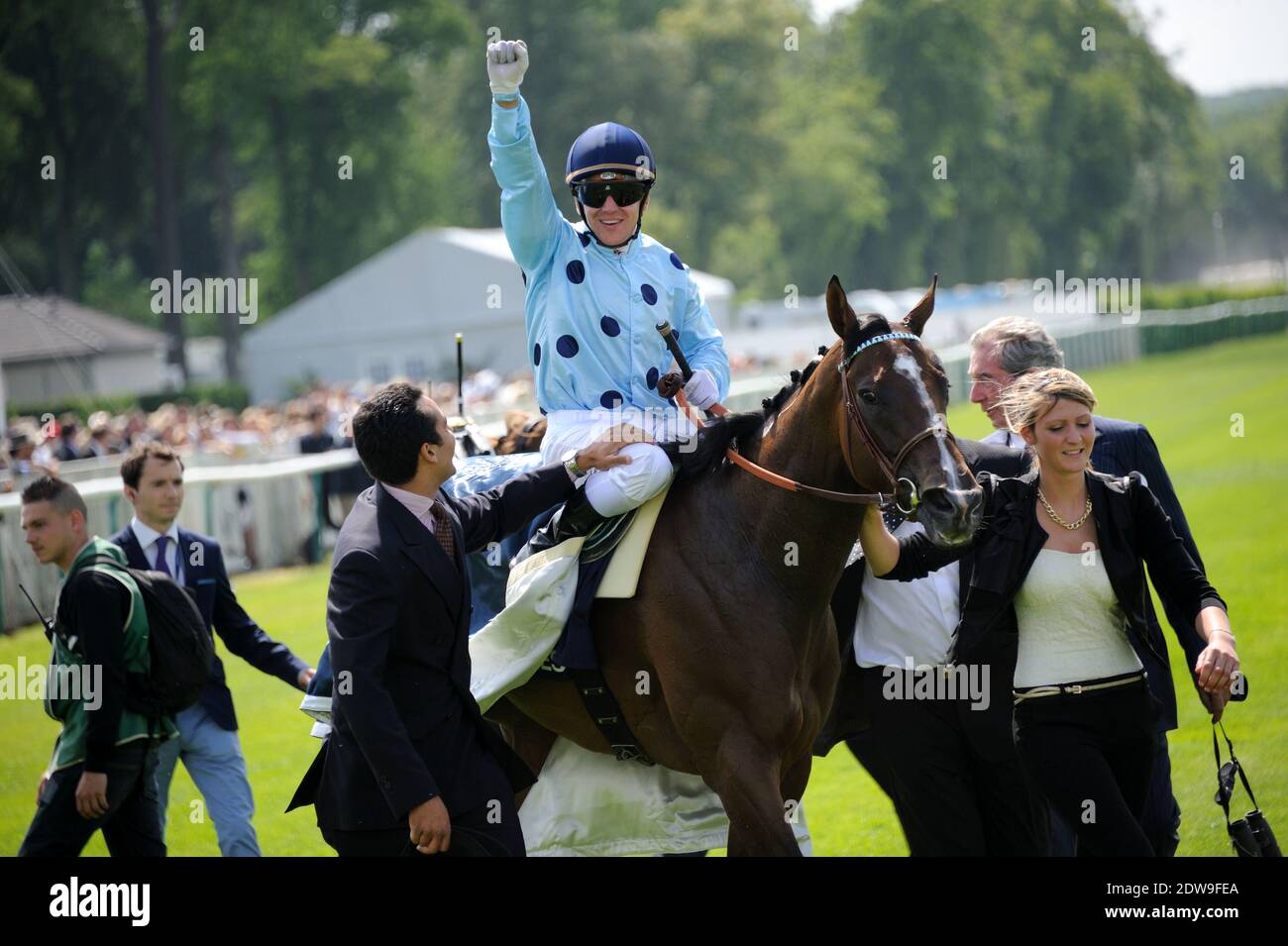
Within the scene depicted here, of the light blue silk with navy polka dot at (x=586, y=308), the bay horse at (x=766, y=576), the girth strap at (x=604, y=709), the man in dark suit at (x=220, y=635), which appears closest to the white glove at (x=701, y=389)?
the light blue silk with navy polka dot at (x=586, y=308)

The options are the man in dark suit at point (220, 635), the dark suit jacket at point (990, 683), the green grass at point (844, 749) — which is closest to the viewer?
the dark suit jacket at point (990, 683)

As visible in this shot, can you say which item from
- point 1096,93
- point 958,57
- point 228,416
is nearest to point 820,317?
point 1096,93

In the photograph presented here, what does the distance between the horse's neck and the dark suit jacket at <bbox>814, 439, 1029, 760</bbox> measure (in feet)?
1.52

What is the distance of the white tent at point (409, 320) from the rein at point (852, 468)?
31799 millimetres

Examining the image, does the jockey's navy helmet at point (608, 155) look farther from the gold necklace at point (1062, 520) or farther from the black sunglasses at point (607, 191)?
the gold necklace at point (1062, 520)

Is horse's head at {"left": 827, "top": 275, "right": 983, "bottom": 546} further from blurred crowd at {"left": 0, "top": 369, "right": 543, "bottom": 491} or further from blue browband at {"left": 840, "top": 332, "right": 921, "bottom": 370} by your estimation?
blurred crowd at {"left": 0, "top": 369, "right": 543, "bottom": 491}

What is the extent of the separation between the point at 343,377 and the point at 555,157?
9.64 meters

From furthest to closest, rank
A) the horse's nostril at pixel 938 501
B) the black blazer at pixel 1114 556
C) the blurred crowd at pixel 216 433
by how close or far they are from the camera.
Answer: the blurred crowd at pixel 216 433 < the black blazer at pixel 1114 556 < the horse's nostril at pixel 938 501

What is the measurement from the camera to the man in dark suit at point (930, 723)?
194 inches

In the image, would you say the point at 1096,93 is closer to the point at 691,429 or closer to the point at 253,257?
the point at 253,257

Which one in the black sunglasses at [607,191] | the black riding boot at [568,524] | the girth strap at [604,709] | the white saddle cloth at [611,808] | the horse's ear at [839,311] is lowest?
the white saddle cloth at [611,808]

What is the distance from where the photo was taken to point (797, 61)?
231 ft

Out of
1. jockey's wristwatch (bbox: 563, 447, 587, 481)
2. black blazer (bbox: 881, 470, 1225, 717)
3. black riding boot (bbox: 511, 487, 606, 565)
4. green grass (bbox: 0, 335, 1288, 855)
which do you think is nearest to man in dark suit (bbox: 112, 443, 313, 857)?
black riding boot (bbox: 511, 487, 606, 565)

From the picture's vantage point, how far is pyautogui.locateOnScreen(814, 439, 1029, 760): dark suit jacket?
16.1ft
